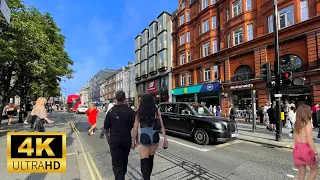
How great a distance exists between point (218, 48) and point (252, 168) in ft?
69.7

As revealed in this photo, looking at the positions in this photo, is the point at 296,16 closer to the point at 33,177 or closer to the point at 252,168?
the point at 252,168

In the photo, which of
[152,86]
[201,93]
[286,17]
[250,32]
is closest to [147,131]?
[286,17]

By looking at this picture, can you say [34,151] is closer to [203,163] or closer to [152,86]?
[203,163]

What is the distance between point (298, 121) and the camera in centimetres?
394

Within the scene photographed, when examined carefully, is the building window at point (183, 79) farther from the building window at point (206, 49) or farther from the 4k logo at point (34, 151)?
the 4k logo at point (34, 151)

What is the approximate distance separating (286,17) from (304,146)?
18.3 meters

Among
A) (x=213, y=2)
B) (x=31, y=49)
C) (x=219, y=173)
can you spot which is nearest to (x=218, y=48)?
(x=213, y=2)

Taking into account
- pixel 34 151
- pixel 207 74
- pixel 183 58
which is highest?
pixel 183 58

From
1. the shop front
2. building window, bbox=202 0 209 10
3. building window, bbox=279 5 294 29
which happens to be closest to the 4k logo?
building window, bbox=279 5 294 29

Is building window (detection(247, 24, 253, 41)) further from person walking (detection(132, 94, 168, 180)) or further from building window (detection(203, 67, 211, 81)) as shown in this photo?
person walking (detection(132, 94, 168, 180))

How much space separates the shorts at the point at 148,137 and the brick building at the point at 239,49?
13492 millimetres

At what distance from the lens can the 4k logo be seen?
9.50 ft

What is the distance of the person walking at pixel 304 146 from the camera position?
3697 millimetres

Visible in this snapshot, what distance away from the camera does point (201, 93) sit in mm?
27750
